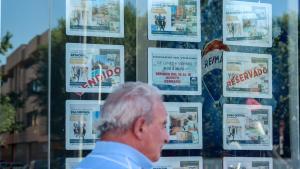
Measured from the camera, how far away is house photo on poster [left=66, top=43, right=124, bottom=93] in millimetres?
4371

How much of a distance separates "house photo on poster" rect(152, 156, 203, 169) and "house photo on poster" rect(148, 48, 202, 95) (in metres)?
0.44

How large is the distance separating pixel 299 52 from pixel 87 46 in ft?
5.36

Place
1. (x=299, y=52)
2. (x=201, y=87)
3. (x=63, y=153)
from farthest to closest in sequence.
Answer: (x=299, y=52)
(x=201, y=87)
(x=63, y=153)

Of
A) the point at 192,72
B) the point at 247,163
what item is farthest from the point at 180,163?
the point at 192,72

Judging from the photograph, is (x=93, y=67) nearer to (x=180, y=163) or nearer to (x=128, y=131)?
(x=180, y=163)

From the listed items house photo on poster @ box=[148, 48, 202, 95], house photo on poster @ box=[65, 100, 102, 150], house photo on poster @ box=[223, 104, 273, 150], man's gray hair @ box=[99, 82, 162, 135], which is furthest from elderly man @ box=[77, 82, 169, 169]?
house photo on poster @ box=[223, 104, 273, 150]

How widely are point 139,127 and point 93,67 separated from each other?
2122mm

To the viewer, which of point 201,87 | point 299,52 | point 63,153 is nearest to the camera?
point 63,153

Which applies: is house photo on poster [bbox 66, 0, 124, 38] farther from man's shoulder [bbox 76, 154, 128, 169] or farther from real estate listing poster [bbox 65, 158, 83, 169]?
man's shoulder [bbox 76, 154, 128, 169]

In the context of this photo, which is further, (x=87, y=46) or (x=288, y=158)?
(x=288, y=158)

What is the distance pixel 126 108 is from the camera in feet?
7.65

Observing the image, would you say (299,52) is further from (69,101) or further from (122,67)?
(69,101)

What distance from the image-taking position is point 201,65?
4.68 meters

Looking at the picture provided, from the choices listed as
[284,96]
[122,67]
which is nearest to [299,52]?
[284,96]
